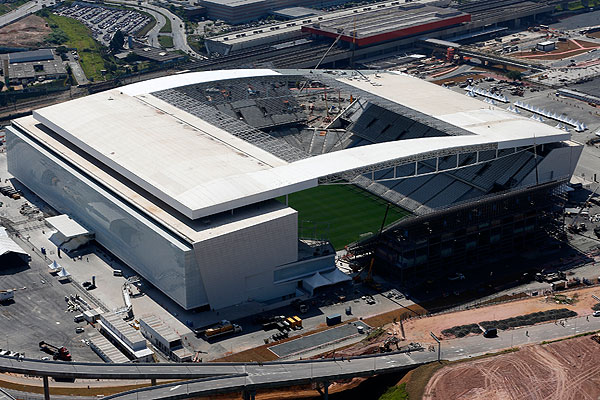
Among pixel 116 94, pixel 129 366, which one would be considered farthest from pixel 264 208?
pixel 116 94

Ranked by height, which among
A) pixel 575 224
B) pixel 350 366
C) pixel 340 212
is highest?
pixel 350 366

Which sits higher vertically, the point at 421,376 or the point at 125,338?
the point at 421,376

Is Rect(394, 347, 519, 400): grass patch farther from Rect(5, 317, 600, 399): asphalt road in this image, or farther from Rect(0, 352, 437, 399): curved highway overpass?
Rect(0, 352, 437, 399): curved highway overpass

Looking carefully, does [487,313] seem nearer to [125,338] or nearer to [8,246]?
[125,338]

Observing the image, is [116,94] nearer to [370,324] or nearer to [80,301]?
[80,301]

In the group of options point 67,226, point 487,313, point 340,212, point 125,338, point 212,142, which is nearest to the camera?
point 125,338

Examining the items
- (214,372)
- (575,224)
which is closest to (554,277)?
(575,224)

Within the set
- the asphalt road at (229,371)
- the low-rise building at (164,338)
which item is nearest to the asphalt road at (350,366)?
the asphalt road at (229,371)
